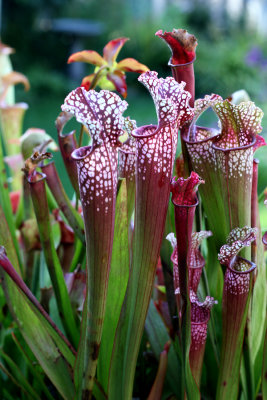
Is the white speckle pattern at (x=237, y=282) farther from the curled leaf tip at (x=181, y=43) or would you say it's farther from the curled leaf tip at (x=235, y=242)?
the curled leaf tip at (x=181, y=43)

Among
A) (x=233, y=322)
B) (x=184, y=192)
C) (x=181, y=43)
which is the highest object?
(x=181, y=43)

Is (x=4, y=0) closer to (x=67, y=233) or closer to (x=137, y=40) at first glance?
(x=137, y=40)

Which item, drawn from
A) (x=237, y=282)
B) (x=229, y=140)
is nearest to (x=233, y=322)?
(x=237, y=282)

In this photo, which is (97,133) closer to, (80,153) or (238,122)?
(80,153)

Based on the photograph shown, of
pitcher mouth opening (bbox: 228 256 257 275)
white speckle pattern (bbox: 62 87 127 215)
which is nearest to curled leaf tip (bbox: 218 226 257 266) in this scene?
pitcher mouth opening (bbox: 228 256 257 275)

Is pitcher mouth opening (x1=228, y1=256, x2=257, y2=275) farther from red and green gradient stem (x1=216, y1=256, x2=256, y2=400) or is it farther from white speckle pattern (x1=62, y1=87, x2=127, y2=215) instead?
white speckle pattern (x1=62, y1=87, x2=127, y2=215)

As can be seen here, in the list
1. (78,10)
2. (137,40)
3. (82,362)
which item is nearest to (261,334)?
(82,362)

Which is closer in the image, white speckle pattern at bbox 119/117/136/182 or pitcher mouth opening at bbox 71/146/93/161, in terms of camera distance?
pitcher mouth opening at bbox 71/146/93/161

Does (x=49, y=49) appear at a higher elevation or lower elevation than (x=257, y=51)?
higher
